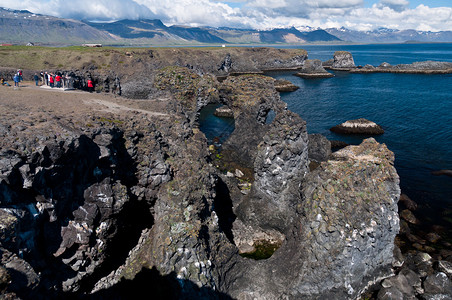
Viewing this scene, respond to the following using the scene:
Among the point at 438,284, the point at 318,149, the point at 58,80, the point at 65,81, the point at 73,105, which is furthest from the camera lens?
the point at 318,149

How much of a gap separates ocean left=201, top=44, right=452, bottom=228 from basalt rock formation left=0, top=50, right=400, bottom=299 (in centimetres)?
1441

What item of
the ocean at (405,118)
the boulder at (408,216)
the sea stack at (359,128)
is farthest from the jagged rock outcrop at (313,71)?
the boulder at (408,216)

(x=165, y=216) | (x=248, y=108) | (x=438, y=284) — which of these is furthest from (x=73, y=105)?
(x=438, y=284)

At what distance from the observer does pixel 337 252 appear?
14.1 meters

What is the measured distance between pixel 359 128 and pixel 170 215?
42601 millimetres

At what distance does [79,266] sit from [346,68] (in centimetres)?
15495

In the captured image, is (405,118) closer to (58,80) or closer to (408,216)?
(408,216)

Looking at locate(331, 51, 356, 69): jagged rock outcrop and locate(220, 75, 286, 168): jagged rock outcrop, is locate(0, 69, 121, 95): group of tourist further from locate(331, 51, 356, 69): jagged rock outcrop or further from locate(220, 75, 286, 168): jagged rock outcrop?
locate(331, 51, 356, 69): jagged rock outcrop

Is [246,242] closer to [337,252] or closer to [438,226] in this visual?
[337,252]

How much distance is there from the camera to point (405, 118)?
2138 inches

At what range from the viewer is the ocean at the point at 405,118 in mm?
28594

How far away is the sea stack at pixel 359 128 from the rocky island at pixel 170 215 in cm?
3042

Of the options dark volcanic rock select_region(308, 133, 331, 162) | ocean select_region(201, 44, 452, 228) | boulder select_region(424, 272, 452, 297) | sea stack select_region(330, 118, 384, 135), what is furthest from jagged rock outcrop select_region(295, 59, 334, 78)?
boulder select_region(424, 272, 452, 297)

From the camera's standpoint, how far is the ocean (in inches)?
1126
